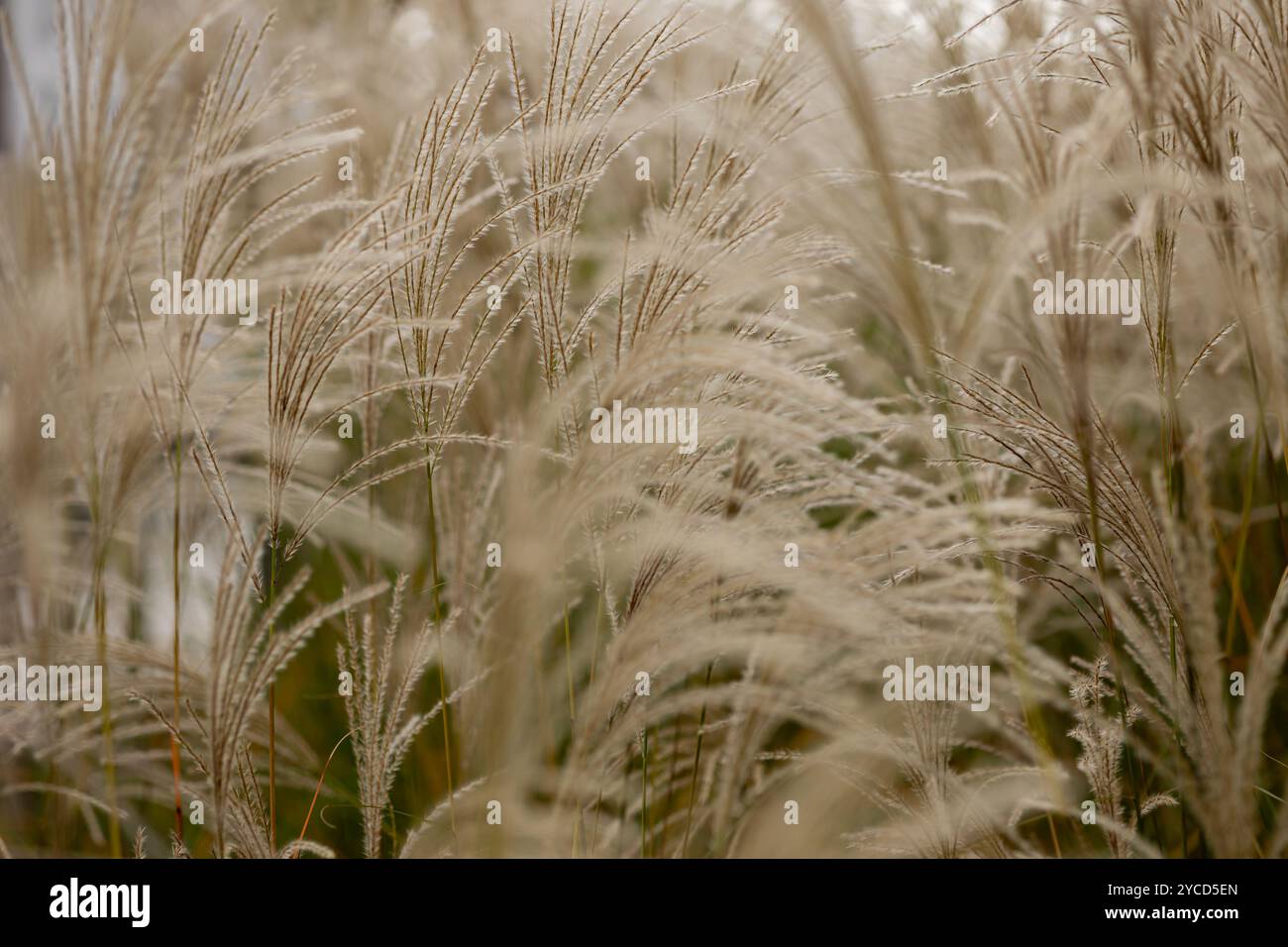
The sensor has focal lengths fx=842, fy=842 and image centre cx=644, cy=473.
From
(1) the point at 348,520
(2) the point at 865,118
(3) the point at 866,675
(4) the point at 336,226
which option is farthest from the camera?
(4) the point at 336,226

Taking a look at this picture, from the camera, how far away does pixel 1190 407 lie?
1342 mm

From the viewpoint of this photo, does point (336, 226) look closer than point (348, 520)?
No

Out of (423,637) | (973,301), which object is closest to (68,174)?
(423,637)

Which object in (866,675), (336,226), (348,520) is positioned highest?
(336,226)

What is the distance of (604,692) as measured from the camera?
69 cm

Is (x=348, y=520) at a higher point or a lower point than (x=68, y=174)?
lower

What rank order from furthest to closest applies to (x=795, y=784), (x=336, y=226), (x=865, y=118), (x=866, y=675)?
(x=336, y=226), (x=795, y=784), (x=866, y=675), (x=865, y=118)

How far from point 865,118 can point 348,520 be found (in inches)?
39.1

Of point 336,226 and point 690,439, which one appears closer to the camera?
point 690,439

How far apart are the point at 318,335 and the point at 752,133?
432 millimetres
